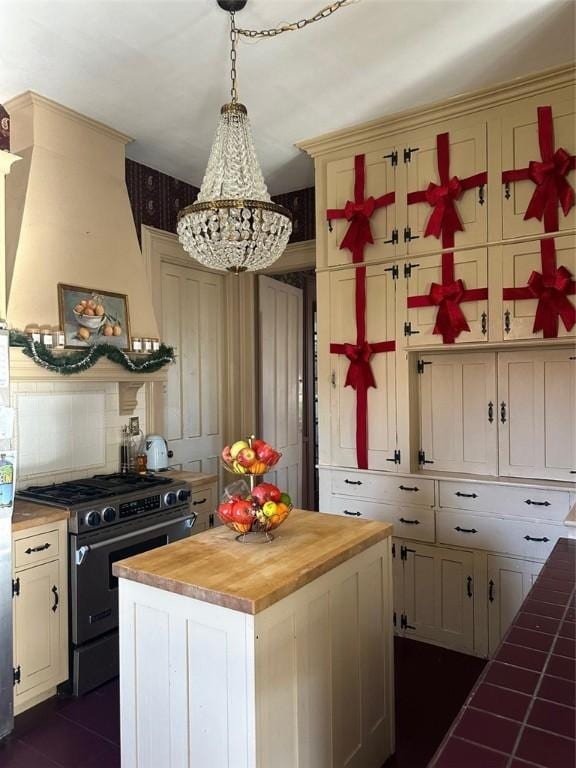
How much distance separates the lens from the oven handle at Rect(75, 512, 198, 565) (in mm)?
2643

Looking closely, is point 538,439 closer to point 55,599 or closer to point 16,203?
point 55,599

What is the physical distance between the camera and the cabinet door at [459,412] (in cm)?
310

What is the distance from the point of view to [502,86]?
2820 millimetres

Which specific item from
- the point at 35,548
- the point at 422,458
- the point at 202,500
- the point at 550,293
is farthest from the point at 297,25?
the point at 202,500

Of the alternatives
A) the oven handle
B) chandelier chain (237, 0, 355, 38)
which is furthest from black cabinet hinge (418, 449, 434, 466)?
chandelier chain (237, 0, 355, 38)

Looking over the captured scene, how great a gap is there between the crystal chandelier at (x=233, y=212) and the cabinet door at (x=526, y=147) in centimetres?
136

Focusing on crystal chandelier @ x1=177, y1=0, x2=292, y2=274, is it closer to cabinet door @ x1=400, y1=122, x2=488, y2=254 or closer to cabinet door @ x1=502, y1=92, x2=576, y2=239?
cabinet door @ x1=400, y1=122, x2=488, y2=254

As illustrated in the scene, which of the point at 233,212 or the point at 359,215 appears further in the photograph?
the point at 359,215

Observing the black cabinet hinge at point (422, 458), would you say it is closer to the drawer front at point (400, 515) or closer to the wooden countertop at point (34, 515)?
the drawer front at point (400, 515)

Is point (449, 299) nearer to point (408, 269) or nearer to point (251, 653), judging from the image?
point (408, 269)

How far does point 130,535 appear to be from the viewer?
9.50 ft

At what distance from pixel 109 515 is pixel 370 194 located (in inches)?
93.4

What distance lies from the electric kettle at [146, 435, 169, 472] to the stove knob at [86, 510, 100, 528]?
2.90 feet

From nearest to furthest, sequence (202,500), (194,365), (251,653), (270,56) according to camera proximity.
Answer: (251,653) → (270,56) → (202,500) → (194,365)
